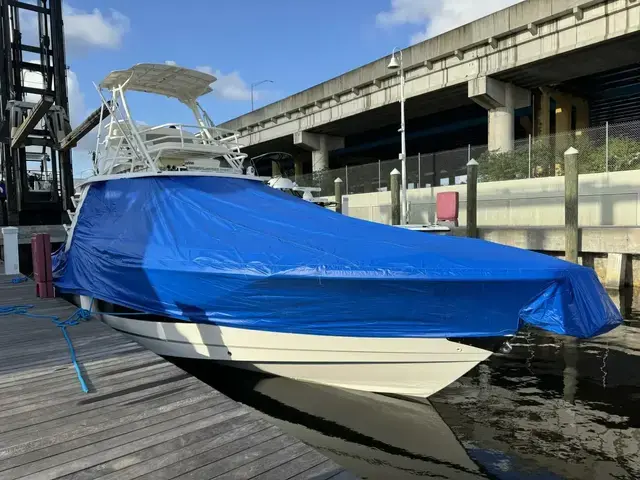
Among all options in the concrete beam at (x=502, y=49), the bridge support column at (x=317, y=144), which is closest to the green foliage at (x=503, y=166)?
the concrete beam at (x=502, y=49)

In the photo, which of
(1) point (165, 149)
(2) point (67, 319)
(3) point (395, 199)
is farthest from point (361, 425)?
(3) point (395, 199)

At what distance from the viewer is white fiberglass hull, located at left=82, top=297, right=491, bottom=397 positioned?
4453 millimetres

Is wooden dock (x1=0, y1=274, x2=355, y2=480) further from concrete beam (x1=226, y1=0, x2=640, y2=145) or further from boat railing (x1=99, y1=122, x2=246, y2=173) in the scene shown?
concrete beam (x1=226, y1=0, x2=640, y2=145)

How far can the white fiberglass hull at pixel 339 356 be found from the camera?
4453mm

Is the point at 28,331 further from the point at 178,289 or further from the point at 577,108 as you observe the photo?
the point at 577,108

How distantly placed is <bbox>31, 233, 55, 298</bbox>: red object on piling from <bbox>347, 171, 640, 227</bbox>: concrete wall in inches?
489

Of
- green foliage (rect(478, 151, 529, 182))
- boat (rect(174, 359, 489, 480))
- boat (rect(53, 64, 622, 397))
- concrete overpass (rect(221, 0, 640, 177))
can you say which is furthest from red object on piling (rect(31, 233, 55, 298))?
concrete overpass (rect(221, 0, 640, 177))

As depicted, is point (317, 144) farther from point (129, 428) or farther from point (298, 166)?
point (129, 428)

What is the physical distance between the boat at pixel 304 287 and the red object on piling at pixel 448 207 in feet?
30.5

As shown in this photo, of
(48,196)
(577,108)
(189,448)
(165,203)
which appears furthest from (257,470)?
(577,108)

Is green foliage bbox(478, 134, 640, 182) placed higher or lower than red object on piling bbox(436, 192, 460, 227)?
higher

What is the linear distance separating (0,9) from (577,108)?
23150mm

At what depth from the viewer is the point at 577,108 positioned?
23.0 metres

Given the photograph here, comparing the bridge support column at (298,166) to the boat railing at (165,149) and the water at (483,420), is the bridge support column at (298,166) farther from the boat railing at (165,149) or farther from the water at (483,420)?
the water at (483,420)
